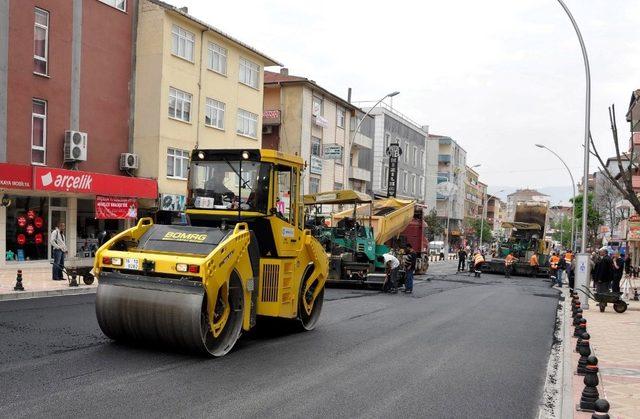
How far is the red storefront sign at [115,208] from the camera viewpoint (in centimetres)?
2497

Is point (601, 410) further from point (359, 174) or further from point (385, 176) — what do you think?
point (385, 176)

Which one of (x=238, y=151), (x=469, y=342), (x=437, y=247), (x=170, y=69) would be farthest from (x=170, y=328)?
(x=437, y=247)

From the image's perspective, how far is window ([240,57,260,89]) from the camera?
33969mm

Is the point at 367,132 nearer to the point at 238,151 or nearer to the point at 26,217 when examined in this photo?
the point at 26,217

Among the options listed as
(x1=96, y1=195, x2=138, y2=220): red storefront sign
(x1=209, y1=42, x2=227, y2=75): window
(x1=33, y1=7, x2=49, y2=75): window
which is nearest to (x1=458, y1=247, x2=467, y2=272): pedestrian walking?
(x1=209, y1=42, x2=227, y2=75): window

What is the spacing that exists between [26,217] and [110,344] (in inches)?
631

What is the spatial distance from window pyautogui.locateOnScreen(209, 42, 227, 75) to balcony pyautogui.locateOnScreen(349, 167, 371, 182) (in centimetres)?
1777

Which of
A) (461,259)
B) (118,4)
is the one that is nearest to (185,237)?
(118,4)

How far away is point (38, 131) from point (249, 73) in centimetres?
1408

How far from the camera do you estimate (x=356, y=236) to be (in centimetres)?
2216

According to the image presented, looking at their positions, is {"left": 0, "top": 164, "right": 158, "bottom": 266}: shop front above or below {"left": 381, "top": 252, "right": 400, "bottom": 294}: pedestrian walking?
above

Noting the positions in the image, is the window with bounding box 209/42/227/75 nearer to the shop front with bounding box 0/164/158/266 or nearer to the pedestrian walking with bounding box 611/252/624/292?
the shop front with bounding box 0/164/158/266

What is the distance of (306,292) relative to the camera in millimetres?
11055

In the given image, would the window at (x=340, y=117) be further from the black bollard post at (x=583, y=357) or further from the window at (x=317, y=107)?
the black bollard post at (x=583, y=357)
